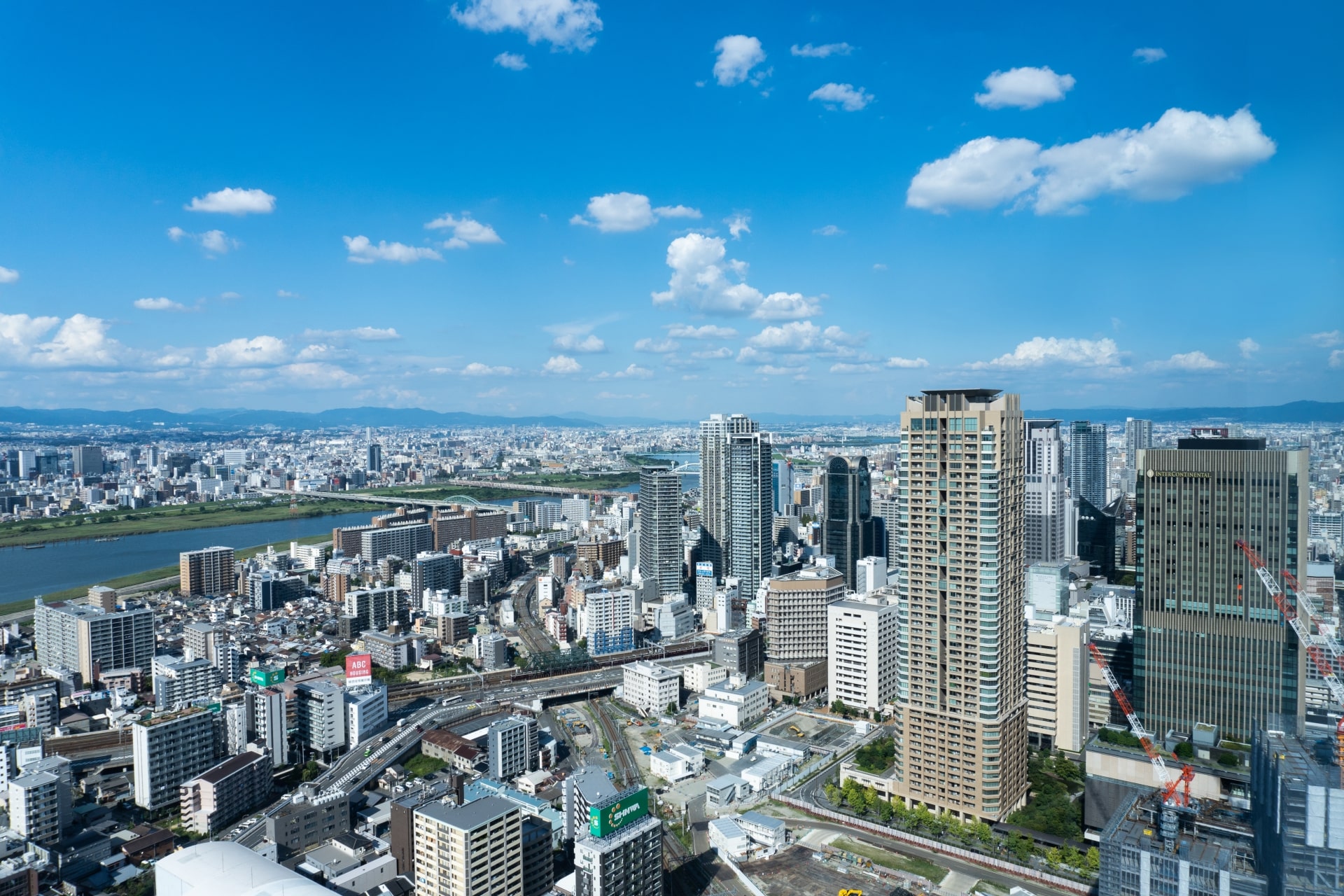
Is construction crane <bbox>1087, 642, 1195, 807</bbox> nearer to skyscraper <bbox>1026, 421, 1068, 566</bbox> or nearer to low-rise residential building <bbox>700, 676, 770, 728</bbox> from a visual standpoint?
low-rise residential building <bbox>700, 676, 770, 728</bbox>

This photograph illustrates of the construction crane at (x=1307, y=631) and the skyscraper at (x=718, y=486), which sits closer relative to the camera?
the construction crane at (x=1307, y=631)

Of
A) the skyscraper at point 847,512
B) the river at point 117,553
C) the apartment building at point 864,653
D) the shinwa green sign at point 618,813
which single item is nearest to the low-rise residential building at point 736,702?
the apartment building at point 864,653

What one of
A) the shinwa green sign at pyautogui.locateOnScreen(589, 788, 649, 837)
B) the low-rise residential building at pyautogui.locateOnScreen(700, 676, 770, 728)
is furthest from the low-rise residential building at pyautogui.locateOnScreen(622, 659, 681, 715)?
the shinwa green sign at pyautogui.locateOnScreen(589, 788, 649, 837)

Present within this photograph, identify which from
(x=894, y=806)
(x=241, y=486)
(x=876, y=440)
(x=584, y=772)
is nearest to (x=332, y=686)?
(x=584, y=772)

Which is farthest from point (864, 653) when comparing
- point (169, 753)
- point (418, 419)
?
point (418, 419)

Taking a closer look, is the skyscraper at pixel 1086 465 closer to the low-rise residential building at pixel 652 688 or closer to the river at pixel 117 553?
the low-rise residential building at pixel 652 688
